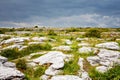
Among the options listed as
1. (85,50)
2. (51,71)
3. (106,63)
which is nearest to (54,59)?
(51,71)

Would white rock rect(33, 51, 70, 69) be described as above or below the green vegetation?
above

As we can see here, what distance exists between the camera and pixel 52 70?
744 inches

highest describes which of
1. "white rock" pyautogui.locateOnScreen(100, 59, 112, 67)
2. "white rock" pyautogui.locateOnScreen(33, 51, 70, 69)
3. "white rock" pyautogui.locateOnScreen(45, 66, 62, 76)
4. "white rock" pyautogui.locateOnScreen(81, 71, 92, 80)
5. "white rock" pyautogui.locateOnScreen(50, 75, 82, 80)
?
"white rock" pyautogui.locateOnScreen(33, 51, 70, 69)

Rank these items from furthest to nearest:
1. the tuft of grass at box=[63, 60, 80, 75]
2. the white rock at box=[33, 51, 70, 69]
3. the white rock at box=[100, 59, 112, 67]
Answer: the white rock at box=[100, 59, 112, 67] → the white rock at box=[33, 51, 70, 69] → the tuft of grass at box=[63, 60, 80, 75]

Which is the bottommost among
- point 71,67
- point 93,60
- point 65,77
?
point 65,77

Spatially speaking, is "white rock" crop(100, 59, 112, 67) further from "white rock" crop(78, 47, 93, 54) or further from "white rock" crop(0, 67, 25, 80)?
"white rock" crop(0, 67, 25, 80)

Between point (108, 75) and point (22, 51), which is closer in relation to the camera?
point (108, 75)

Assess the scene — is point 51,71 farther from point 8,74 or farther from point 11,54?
point 11,54

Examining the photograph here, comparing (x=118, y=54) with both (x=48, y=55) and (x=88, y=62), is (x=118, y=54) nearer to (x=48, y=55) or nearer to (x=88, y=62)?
(x=88, y=62)

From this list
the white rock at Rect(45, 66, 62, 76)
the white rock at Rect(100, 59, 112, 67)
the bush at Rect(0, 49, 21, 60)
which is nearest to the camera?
the white rock at Rect(45, 66, 62, 76)

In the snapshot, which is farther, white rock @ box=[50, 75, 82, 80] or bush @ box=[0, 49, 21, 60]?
bush @ box=[0, 49, 21, 60]

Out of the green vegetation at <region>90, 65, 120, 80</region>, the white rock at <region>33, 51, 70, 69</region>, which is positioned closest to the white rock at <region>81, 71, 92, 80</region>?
the green vegetation at <region>90, 65, 120, 80</region>

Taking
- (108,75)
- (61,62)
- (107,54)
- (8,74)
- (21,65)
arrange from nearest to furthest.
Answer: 1. (8,74)
2. (108,75)
3. (61,62)
4. (21,65)
5. (107,54)

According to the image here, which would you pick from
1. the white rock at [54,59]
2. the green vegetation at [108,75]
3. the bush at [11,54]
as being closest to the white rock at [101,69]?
the green vegetation at [108,75]
